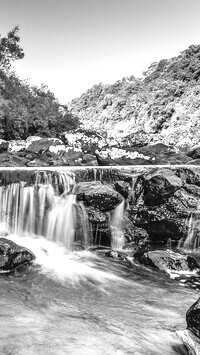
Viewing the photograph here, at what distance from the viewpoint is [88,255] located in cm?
752

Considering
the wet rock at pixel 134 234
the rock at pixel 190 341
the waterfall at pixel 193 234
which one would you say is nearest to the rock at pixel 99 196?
the wet rock at pixel 134 234

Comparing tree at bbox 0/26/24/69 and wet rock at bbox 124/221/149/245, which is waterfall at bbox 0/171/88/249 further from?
tree at bbox 0/26/24/69

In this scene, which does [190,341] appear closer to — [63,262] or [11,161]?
[63,262]

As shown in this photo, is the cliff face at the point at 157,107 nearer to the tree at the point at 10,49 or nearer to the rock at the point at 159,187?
the tree at the point at 10,49

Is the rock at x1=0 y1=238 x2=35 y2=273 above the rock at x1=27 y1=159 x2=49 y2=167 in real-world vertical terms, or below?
below

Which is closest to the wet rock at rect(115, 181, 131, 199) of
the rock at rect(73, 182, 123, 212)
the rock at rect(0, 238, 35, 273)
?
the rock at rect(73, 182, 123, 212)

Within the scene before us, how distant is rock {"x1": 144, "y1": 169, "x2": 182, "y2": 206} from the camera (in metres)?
8.60

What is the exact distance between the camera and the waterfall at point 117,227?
827cm

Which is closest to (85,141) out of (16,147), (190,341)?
(16,147)

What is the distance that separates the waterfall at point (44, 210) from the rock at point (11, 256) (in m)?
1.82

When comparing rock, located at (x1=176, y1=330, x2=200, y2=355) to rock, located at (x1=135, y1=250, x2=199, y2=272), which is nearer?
rock, located at (x1=176, y1=330, x2=200, y2=355)

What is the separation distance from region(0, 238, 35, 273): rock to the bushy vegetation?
14058 mm

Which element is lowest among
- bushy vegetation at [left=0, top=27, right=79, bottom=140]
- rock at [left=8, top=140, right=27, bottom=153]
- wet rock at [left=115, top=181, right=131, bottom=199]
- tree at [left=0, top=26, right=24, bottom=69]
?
wet rock at [left=115, top=181, right=131, bottom=199]

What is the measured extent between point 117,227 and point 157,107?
30912 millimetres
